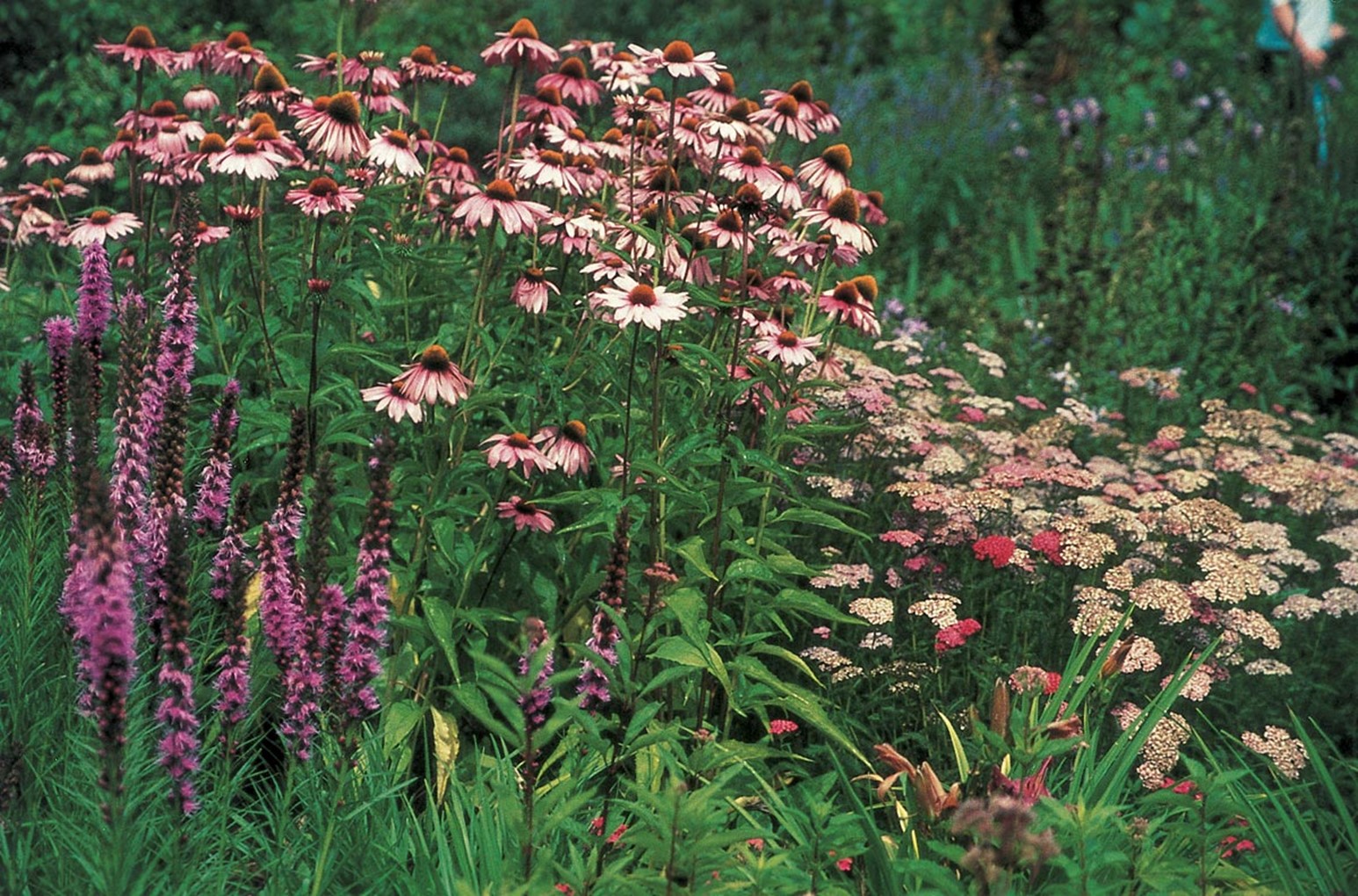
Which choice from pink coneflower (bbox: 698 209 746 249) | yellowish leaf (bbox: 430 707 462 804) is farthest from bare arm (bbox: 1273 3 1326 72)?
yellowish leaf (bbox: 430 707 462 804)

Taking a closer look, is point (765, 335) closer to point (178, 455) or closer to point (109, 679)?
point (178, 455)

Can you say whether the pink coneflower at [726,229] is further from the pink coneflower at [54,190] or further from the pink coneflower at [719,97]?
the pink coneflower at [54,190]

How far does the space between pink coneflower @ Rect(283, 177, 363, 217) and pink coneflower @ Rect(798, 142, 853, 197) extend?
124 cm

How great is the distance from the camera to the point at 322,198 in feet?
11.9

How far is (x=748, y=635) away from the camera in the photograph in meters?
3.40

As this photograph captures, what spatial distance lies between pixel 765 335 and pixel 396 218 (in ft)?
4.20

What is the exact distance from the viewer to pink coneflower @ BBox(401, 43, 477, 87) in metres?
4.32

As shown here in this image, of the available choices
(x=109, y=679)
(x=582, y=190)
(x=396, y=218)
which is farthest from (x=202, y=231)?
(x=109, y=679)

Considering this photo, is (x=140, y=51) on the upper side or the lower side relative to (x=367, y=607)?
upper

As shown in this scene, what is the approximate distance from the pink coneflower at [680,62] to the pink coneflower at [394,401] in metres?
1.08

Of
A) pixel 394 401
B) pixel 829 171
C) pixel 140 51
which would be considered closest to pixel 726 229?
pixel 829 171

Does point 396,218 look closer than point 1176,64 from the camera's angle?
Yes

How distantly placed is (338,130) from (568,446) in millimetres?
1086

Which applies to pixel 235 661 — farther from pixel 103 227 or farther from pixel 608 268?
pixel 103 227
